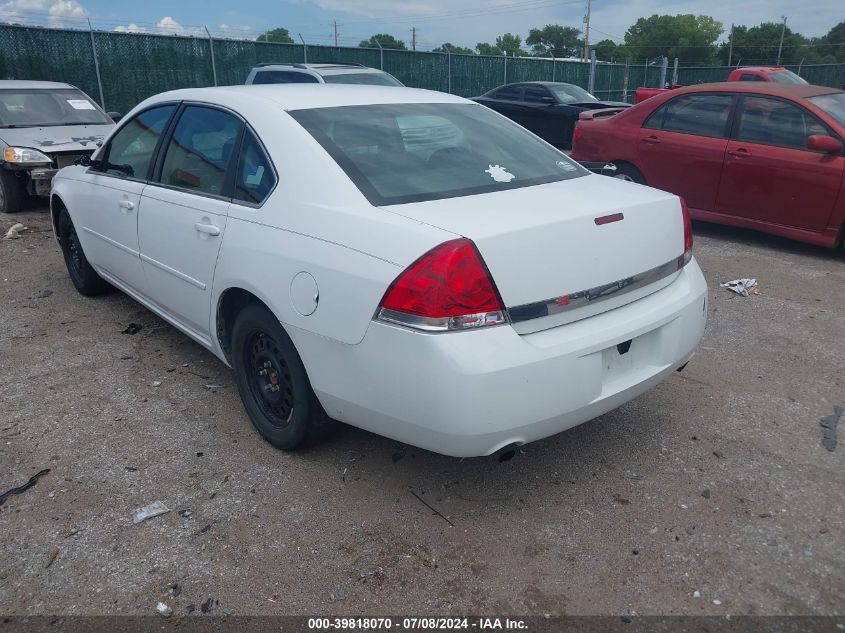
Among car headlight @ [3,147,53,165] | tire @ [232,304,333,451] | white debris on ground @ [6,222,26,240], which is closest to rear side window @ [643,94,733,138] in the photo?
tire @ [232,304,333,451]

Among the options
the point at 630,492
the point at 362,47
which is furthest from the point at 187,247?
the point at 362,47

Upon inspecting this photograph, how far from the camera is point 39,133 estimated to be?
8.59m

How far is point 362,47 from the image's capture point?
19.0 meters

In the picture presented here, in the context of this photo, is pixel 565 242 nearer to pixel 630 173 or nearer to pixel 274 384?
pixel 274 384

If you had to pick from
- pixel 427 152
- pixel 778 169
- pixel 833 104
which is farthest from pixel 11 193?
pixel 833 104

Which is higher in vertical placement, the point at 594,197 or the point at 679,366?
the point at 594,197

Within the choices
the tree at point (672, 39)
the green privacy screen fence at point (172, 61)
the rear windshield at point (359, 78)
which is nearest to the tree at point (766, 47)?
the tree at point (672, 39)

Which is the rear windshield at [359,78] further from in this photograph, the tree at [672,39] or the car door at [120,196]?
the tree at [672,39]

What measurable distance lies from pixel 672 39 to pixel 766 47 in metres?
13.2

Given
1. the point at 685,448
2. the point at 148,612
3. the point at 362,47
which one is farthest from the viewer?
the point at 362,47

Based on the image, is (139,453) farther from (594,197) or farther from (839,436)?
(839,436)

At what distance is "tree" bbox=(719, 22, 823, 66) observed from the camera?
72.1 metres

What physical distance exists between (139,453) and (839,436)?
11.0 feet

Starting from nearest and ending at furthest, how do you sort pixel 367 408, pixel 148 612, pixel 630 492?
pixel 148 612 < pixel 367 408 < pixel 630 492
